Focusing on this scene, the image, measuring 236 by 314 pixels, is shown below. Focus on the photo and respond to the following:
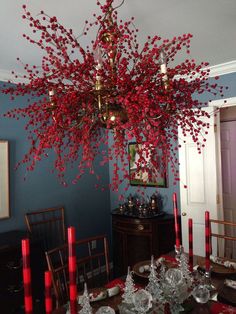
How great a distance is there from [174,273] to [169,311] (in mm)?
270

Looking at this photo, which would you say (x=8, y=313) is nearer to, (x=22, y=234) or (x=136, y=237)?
(x=22, y=234)

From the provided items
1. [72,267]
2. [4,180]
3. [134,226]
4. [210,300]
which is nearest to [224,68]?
[134,226]

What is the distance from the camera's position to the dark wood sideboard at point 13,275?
2.56m

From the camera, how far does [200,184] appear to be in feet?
10.7

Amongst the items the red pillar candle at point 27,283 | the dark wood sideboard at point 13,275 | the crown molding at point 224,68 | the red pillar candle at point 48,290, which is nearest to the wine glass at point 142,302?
the red pillar candle at point 48,290

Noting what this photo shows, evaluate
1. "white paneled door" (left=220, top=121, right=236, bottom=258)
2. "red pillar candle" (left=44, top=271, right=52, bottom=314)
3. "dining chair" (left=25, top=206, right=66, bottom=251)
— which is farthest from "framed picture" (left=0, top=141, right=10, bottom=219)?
"white paneled door" (left=220, top=121, right=236, bottom=258)

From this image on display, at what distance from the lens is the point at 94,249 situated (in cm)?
409

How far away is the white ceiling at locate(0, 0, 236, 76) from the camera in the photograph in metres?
1.83

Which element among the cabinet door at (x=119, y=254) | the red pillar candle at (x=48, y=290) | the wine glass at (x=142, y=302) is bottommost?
the cabinet door at (x=119, y=254)

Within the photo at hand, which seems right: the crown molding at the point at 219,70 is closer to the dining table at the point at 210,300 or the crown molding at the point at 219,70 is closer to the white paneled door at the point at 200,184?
the white paneled door at the point at 200,184

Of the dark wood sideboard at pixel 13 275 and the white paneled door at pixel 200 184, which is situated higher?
the white paneled door at pixel 200 184

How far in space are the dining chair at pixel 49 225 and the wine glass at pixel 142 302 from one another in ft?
7.07

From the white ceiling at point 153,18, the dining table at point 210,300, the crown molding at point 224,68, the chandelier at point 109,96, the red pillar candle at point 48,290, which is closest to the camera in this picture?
the red pillar candle at point 48,290

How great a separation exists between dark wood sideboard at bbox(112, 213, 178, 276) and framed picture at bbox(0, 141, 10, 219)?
1.35m
